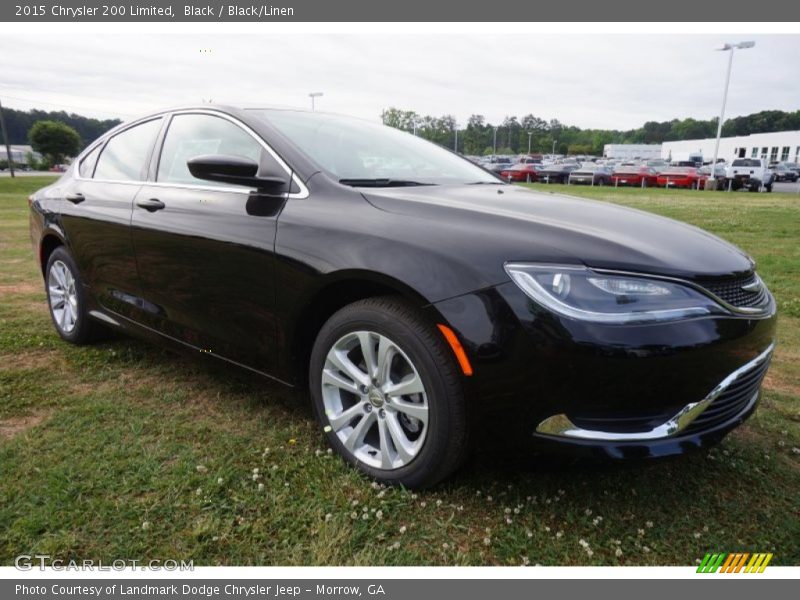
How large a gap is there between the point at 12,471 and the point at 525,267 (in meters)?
2.26

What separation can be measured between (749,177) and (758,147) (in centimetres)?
5915

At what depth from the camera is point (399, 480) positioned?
234cm

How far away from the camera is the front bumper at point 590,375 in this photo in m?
1.90

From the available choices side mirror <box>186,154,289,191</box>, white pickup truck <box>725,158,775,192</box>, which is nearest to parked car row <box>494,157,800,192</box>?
white pickup truck <box>725,158,775,192</box>

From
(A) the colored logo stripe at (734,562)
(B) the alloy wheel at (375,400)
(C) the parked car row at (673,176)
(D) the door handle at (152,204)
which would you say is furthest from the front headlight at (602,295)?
(C) the parked car row at (673,176)

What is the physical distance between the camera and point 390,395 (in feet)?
7.53

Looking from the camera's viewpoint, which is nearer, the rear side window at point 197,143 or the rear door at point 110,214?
the rear side window at point 197,143

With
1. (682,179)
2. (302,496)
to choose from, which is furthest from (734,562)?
(682,179)

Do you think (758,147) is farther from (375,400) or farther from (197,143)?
(375,400)

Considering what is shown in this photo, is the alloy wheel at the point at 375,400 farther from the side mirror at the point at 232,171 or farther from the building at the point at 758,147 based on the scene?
the building at the point at 758,147

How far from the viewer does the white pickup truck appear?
2659 cm

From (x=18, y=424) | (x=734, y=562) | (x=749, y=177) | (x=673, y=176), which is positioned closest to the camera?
(x=734, y=562)

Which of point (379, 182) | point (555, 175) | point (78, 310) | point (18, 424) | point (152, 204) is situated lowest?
point (18, 424)

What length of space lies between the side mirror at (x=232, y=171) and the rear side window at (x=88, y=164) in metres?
1.83
